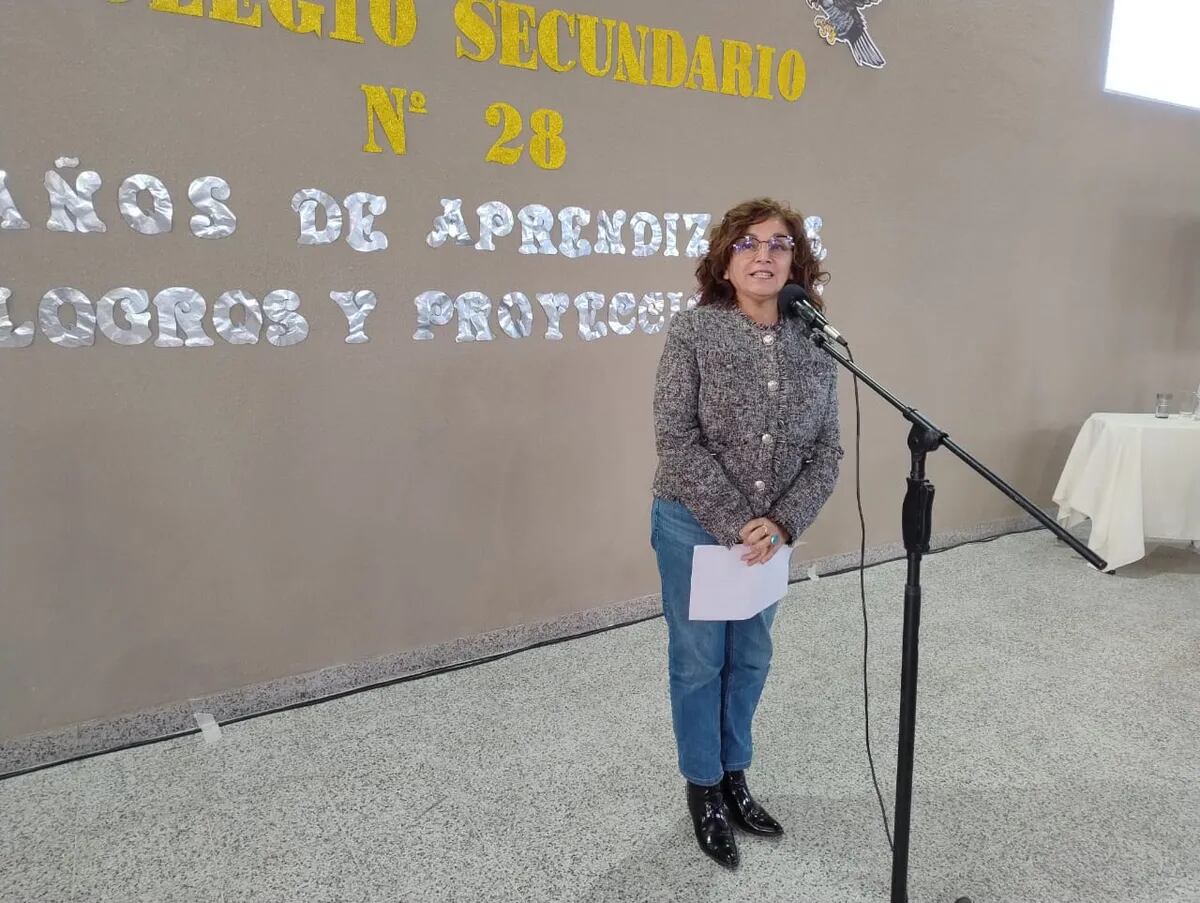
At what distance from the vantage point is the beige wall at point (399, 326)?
1.87 meters

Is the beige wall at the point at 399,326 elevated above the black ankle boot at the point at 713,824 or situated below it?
above

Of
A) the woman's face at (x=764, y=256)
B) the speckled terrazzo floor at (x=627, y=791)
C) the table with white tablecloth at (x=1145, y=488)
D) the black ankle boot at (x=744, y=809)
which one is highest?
the woman's face at (x=764, y=256)

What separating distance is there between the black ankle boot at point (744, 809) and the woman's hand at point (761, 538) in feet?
1.79

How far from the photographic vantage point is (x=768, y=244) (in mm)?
1432

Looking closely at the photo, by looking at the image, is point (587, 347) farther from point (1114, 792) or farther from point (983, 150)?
point (983, 150)

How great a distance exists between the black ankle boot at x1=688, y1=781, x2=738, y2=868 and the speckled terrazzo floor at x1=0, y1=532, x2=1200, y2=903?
0.04m

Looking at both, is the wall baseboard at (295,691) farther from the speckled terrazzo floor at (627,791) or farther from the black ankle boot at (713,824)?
the black ankle boot at (713,824)

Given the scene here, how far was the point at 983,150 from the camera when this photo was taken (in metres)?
3.34

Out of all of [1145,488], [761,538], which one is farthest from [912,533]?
[1145,488]

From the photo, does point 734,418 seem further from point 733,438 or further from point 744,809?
point 744,809

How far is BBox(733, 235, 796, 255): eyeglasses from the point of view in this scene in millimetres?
1434

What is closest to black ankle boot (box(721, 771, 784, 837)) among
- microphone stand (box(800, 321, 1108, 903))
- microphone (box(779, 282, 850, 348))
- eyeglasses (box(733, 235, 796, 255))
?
microphone stand (box(800, 321, 1108, 903))

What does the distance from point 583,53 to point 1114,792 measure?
7.96 ft

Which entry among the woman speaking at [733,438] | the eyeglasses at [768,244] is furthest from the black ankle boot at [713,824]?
the eyeglasses at [768,244]
